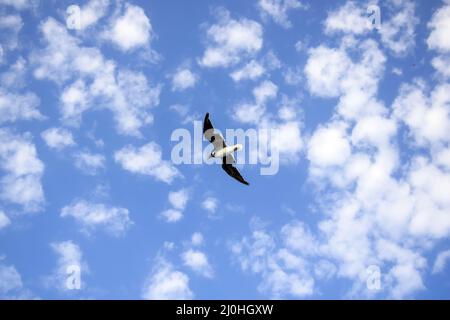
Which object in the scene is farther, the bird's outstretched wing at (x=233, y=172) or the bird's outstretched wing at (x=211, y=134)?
the bird's outstretched wing at (x=233, y=172)

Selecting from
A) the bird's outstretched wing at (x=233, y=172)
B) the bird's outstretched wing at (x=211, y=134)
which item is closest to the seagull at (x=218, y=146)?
the bird's outstretched wing at (x=211, y=134)

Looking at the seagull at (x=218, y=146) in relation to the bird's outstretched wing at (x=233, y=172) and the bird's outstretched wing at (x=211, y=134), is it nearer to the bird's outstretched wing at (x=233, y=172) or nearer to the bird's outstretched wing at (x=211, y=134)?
the bird's outstretched wing at (x=211, y=134)

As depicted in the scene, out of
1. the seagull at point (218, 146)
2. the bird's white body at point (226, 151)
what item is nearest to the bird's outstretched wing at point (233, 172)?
the seagull at point (218, 146)

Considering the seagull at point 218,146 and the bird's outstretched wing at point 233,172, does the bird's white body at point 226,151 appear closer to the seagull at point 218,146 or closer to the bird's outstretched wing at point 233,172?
the seagull at point 218,146

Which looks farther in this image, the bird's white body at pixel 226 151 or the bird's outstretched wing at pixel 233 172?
the bird's outstretched wing at pixel 233 172

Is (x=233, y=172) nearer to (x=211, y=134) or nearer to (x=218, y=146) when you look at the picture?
(x=218, y=146)

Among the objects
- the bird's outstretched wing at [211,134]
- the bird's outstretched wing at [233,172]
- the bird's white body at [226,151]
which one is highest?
the bird's outstretched wing at [211,134]

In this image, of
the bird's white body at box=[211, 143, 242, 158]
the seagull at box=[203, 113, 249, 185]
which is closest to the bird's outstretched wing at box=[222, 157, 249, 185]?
the seagull at box=[203, 113, 249, 185]

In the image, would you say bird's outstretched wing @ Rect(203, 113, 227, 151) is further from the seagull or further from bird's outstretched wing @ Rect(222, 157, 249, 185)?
bird's outstretched wing @ Rect(222, 157, 249, 185)

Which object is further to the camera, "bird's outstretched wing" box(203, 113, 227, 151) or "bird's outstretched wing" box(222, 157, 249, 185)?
"bird's outstretched wing" box(222, 157, 249, 185)

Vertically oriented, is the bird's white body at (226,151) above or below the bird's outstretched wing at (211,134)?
below

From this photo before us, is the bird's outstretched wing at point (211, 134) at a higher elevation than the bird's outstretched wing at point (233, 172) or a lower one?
higher

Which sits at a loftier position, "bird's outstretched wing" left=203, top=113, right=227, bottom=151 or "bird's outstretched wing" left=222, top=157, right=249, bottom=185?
"bird's outstretched wing" left=203, top=113, right=227, bottom=151
